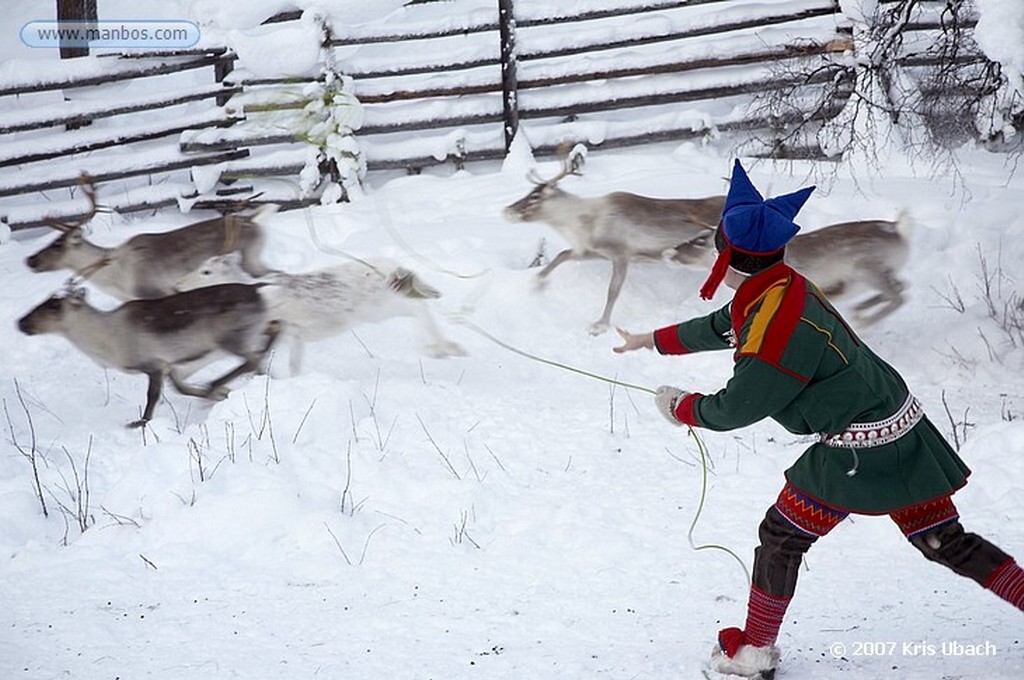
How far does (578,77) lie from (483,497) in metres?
6.17

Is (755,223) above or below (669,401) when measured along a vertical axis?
above

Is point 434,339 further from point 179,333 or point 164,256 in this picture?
point 164,256

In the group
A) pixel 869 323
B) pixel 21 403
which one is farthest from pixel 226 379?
pixel 869 323

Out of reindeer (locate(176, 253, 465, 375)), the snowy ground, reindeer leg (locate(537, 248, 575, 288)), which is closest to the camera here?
the snowy ground

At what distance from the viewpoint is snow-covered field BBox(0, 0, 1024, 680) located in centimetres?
381

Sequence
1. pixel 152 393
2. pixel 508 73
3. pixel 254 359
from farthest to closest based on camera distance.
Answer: pixel 508 73 < pixel 254 359 < pixel 152 393

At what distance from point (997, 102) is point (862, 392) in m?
5.93

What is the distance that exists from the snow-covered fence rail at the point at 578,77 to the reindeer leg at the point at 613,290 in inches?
118

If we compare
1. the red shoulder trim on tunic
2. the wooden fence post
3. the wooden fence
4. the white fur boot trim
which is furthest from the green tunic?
the wooden fence post

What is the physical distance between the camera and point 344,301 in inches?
263

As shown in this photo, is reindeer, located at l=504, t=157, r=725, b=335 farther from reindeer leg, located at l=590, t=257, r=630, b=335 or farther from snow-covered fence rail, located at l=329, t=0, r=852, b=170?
snow-covered fence rail, located at l=329, t=0, r=852, b=170

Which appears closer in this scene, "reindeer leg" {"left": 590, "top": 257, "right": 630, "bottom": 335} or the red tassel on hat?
the red tassel on hat

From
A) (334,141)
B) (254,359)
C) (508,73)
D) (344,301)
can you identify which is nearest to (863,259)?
(344,301)

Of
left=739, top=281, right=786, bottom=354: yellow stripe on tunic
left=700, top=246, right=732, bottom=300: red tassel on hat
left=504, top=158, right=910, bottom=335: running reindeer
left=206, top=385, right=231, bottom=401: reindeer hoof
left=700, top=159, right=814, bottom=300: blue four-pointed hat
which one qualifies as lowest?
left=206, top=385, right=231, bottom=401: reindeer hoof
